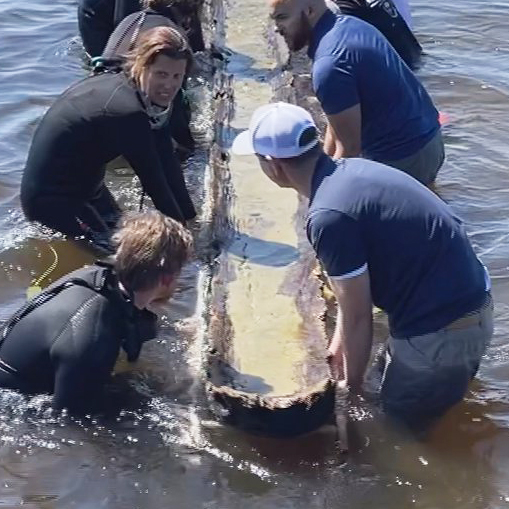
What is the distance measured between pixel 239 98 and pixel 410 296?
4290 mm

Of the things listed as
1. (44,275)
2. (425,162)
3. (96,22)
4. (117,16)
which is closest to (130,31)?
(44,275)

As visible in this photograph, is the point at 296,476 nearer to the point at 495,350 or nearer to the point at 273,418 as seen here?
the point at 273,418

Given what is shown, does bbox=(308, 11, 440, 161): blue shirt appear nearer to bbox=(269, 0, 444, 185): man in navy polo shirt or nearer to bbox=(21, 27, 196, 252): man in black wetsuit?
bbox=(269, 0, 444, 185): man in navy polo shirt

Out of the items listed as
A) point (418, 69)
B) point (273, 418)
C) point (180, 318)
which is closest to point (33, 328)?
point (273, 418)

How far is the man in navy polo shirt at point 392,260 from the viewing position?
15.1 ft

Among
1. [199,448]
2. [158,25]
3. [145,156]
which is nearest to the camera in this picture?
[199,448]

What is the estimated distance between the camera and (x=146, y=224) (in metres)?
4.91

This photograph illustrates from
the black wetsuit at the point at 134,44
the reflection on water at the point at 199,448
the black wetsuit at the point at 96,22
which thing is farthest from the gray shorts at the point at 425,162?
A: the black wetsuit at the point at 96,22

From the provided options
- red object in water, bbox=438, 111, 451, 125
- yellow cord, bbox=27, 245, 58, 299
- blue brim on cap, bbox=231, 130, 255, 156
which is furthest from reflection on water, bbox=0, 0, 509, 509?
red object in water, bbox=438, 111, 451, 125

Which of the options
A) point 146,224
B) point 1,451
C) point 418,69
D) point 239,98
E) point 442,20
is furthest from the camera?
point 442,20

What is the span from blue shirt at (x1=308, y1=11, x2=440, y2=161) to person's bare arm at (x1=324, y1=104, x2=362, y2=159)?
41 millimetres

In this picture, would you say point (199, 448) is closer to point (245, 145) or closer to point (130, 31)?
point (245, 145)

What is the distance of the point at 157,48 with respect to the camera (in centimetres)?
617

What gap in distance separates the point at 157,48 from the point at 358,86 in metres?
1.20
